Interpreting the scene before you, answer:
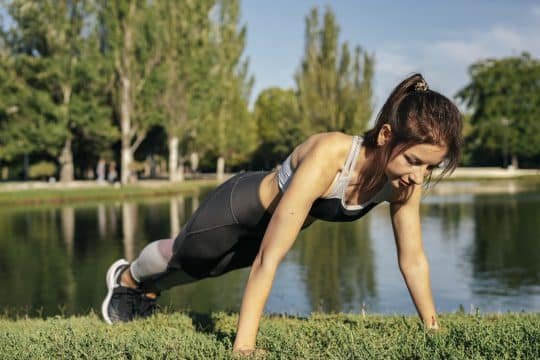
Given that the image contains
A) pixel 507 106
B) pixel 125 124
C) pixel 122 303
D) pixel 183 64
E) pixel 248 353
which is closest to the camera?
pixel 248 353

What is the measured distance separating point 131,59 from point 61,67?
11.1ft

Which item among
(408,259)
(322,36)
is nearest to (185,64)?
(322,36)

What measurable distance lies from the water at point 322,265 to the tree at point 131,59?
15.0 metres

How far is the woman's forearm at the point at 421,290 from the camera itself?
302cm

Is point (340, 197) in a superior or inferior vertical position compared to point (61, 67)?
inferior

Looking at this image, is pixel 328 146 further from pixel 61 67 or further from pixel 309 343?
pixel 61 67

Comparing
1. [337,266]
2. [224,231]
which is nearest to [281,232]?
[224,231]

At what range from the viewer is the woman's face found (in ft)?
8.30

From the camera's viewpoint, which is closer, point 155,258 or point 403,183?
point 403,183

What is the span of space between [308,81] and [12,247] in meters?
32.1

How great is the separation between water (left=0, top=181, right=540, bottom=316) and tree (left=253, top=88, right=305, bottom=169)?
Result: 27115mm

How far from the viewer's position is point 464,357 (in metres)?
2.38

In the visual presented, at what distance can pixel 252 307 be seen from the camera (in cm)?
251

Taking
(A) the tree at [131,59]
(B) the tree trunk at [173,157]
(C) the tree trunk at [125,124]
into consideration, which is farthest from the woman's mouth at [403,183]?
(B) the tree trunk at [173,157]
